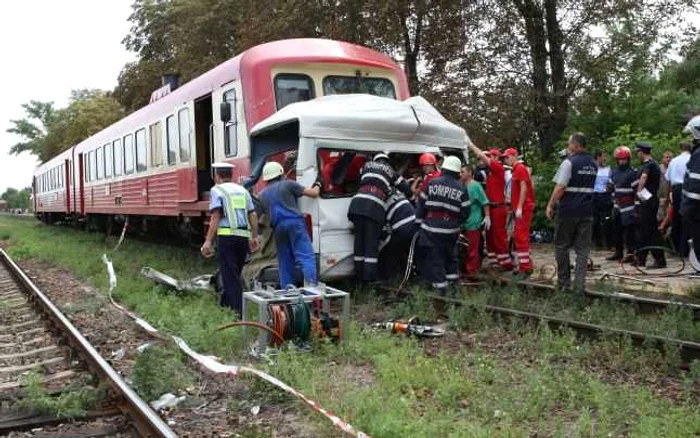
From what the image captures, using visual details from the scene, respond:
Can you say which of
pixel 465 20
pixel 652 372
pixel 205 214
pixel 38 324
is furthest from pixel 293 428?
pixel 465 20

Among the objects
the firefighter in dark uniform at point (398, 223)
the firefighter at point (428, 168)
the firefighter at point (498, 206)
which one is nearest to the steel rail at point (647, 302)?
the firefighter in dark uniform at point (398, 223)

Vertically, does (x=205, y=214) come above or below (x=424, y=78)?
below

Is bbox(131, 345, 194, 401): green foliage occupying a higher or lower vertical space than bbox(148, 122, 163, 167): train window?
lower

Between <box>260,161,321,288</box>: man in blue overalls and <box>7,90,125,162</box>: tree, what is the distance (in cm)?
3798

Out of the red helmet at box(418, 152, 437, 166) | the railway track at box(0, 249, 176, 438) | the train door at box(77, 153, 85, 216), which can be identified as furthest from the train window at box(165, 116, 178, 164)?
the train door at box(77, 153, 85, 216)

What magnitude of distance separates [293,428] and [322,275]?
12.6 ft

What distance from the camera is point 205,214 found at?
11.0 metres

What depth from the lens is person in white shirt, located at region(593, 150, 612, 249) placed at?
11859 mm

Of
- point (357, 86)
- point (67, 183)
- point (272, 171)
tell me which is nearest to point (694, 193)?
point (272, 171)

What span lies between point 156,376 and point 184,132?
23.3 ft

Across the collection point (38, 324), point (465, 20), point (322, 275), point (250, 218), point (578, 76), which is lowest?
point (38, 324)

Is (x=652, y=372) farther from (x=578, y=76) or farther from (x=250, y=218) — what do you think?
(x=578, y=76)

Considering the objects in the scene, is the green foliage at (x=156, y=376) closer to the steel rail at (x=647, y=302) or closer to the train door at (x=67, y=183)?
the steel rail at (x=647, y=302)

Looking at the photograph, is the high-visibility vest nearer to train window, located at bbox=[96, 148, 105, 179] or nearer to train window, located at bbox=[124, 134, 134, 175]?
train window, located at bbox=[124, 134, 134, 175]
